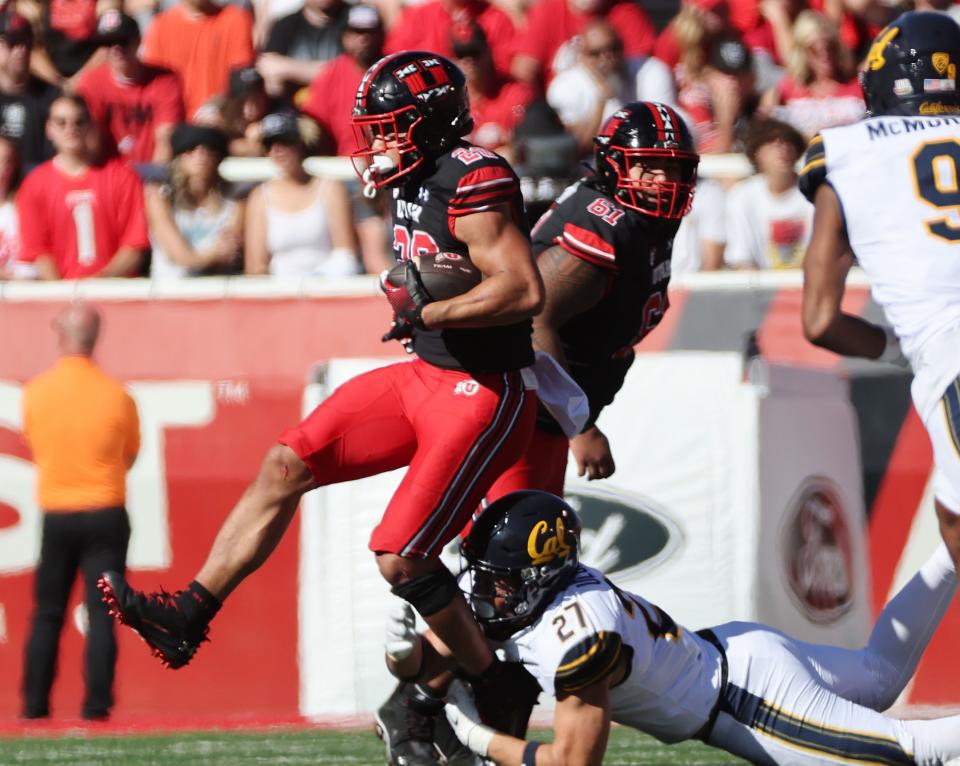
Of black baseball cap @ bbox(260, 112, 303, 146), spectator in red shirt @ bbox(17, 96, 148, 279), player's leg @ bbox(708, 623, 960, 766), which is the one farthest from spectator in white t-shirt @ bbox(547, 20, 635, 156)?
player's leg @ bbox(708, 623, 960, 766)

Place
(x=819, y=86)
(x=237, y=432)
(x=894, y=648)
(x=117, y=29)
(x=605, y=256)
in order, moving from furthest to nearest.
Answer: (x=117, y=29), (x=819, y=86), (x=237, y=432), (x=605, y=256), (x=894, y=648)

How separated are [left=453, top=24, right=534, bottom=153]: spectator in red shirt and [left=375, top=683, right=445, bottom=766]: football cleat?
4.82 metres

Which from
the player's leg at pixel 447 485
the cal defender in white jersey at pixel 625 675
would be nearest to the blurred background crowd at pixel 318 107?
the player's leg at pixel 447 485

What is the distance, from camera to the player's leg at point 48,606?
7.52 meters

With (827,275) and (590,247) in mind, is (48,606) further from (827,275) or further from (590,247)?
(827,275)

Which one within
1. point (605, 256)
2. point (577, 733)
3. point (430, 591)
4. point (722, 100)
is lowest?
point (577, 733)

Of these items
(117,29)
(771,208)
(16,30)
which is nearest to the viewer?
(771,208)

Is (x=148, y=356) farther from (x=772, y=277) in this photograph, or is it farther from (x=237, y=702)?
(x=772, y=277)

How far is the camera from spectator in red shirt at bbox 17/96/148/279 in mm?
8969

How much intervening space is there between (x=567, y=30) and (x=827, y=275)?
5601 mm

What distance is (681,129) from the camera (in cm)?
568

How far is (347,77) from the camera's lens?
9805 millimetres

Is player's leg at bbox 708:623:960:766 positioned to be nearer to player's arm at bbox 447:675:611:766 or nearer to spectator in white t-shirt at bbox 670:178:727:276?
player's arm at bbox 447:675:611:766

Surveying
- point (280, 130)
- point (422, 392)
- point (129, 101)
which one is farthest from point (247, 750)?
point (129, 101)
